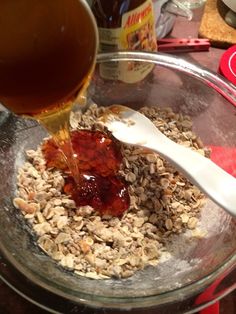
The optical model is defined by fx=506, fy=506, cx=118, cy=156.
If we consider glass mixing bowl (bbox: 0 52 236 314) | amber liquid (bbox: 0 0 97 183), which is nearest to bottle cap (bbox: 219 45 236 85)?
glass mixing bowl (bbox: 0 52 236 314)

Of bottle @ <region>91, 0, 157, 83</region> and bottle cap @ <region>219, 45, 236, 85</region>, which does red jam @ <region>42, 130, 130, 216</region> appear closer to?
bottle @ <region>91, 0, 157, 83</region>

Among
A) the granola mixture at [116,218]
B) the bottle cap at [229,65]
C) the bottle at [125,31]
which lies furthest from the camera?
the bottle cap at [229,65]

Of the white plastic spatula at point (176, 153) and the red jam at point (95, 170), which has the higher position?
the white plastic spatula at point (176, 153)

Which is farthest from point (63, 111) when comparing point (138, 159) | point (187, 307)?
point (187, 307)

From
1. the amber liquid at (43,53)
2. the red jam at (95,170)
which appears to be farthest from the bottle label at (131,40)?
the amber liquid at (43,53)

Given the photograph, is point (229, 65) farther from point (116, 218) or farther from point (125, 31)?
point (116, 218)

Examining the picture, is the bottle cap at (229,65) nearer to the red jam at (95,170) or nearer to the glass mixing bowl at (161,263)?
the glass mixing bowl at (161,263)

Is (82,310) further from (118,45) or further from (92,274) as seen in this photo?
(118,45)
